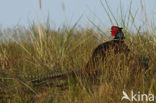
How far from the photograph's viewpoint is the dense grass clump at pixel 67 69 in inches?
113

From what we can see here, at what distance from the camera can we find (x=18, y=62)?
164 inches

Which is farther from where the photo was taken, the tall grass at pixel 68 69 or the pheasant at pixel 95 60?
the pheasant at pixel 95 60

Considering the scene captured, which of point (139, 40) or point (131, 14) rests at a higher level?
point (131, 14)

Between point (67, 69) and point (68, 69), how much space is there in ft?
0.15

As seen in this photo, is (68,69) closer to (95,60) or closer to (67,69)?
(67,69)

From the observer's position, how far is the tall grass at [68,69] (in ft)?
9.43

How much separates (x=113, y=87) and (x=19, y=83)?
4.13ft

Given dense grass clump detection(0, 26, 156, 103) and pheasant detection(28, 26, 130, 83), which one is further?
pheasant detection(28, 26, 130, 83)

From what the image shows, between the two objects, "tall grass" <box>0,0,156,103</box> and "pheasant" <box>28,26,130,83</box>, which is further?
"pheasant" <box>28,26,130,83</box>

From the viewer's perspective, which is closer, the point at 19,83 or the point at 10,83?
the point at 19,83

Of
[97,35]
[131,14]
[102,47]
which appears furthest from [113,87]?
[97,35]

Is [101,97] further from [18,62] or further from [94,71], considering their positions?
[18,62]

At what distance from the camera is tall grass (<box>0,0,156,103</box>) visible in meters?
2.88

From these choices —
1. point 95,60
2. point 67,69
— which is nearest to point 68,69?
point 67,69
